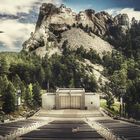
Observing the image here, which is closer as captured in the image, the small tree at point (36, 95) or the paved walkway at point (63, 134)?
the paved walkway at point (63, 134)

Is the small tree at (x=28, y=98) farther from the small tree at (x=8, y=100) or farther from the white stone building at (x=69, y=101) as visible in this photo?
the small tree at (x=8, y=100)

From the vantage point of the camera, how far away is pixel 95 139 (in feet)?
140

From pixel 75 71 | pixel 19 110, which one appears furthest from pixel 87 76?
pixel 19 110

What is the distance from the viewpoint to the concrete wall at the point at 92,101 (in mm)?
121800

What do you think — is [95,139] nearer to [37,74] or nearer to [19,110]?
[19,110]

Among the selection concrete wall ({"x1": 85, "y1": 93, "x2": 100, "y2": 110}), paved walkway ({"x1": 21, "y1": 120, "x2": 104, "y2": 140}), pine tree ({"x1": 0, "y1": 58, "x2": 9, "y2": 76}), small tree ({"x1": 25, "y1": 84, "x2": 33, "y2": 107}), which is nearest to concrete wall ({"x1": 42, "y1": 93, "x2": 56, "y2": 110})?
small tree ({"x1": 25, "y1": 84, "x2": 33, "y2": 107})

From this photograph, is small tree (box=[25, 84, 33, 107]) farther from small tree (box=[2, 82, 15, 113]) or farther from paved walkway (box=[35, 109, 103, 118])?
small tree (box=[2, 82, 15, 113])

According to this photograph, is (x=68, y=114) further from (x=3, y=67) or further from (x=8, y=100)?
(x=3, y=67)

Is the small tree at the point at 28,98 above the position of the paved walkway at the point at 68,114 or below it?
above

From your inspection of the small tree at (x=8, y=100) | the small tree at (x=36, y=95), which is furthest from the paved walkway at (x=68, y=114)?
the small tree at (x=36, y=95)

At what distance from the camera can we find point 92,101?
401ft

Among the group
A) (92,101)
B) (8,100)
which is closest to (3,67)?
(92,101)

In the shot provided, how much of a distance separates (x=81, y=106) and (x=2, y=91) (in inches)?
1225

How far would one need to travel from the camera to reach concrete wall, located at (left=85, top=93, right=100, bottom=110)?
400 feet
